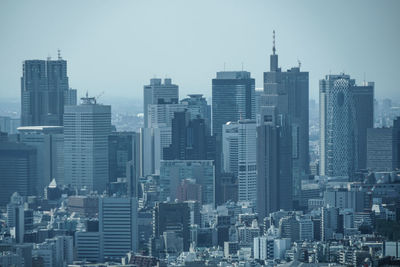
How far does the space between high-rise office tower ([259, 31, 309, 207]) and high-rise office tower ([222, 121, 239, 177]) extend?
4.70ft

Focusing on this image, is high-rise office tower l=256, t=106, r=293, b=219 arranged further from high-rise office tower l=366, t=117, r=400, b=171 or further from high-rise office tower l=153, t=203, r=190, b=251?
high-rise office tower l=153, t=203, r=190, b=251

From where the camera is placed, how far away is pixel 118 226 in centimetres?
2780

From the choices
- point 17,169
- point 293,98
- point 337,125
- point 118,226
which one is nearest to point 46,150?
point 17,169

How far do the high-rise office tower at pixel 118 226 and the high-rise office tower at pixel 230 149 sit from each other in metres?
9.61

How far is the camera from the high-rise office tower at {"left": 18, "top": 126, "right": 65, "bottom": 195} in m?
38.8

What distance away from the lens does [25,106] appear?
147 ft

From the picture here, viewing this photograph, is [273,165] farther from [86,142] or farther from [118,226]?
[118,226]

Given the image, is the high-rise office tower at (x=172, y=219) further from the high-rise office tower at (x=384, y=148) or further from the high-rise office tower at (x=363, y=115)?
the high-rise office tower at (x=363, y=115)

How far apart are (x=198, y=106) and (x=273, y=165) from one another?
7.22 m

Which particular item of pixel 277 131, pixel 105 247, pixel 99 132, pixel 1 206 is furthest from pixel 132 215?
pixel 99 132

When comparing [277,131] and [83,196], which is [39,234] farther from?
[277,131]

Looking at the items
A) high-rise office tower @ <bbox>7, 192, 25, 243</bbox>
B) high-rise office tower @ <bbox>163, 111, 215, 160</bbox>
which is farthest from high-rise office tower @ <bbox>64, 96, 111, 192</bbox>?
high-rise office tower @ <bbox>7, 192, 25, 243</bbox>

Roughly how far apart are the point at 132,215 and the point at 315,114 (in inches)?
683

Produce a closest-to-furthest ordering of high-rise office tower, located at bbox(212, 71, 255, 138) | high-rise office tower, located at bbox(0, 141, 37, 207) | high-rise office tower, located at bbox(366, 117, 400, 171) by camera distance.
Result: high-rise office tower, located at bbox(0, 141, 37, 207) < high-rise office tower, located at bbox(366, 117, 400, 171) < high-rise office tower, located at bbox(212, 71, 255, 138)
